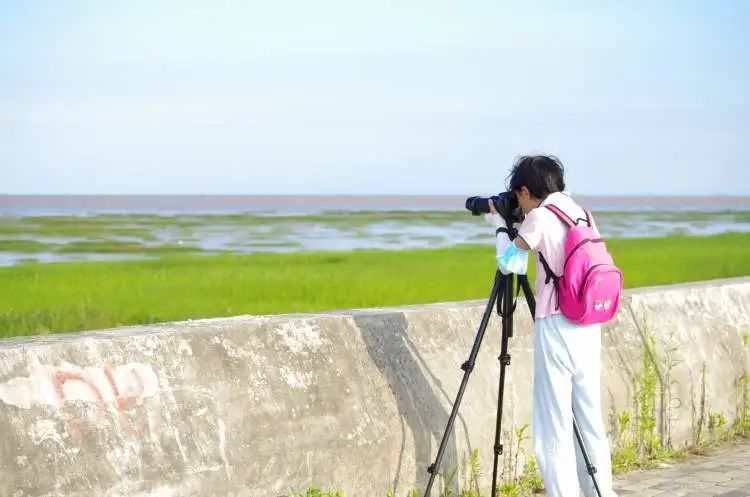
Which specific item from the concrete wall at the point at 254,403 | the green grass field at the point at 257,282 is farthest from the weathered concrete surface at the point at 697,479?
the green grass field at the point at 257,282

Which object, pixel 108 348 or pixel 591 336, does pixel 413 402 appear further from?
pixel 108 348

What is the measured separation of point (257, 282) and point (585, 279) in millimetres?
12419

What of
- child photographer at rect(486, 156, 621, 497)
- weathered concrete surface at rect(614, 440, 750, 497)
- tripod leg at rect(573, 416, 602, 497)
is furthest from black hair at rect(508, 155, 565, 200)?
weathered concrete surface at rect(614, 440, 750, 497)

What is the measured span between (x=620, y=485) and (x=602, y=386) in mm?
607

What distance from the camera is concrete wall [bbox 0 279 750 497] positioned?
14.0ft

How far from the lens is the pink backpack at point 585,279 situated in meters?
4.52

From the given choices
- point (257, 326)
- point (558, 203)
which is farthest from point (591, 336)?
point (257, 326)

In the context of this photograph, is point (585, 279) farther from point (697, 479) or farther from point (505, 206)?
point (697, 479)

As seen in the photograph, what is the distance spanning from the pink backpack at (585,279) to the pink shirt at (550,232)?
0.03 m

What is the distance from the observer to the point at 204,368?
474 centimetres

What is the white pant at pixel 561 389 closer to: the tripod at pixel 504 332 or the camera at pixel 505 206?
the tripod at pixel 504 332

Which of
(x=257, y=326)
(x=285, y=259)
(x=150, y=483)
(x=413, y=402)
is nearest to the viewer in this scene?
(x=150, y=483)

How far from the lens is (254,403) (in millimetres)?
4828

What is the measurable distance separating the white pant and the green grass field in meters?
6.66
